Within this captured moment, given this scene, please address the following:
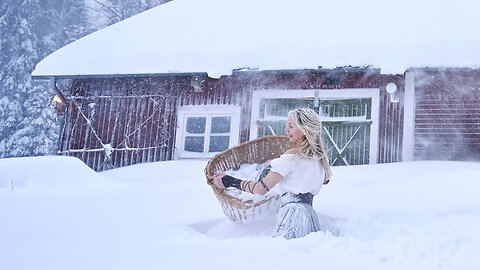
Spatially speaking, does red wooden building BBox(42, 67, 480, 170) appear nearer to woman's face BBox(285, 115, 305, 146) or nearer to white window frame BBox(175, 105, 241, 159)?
white window frame BBox(175, 105, 241, 159)

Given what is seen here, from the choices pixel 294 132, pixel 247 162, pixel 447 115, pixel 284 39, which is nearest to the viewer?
pixel 294 132

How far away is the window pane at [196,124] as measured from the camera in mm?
9312

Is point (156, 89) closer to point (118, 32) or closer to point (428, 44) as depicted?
point (118, 32)

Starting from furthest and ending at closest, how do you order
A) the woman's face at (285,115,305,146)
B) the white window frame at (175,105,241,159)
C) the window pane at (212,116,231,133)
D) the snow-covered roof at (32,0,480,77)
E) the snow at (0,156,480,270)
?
the window pane at (212,116,231,133)
the white window frame at (175,105,241,159)
the snow-covered roof at (32,0,480,77)
the woman's face at (285,115,305,146)
the snow at (0,156,480,270)

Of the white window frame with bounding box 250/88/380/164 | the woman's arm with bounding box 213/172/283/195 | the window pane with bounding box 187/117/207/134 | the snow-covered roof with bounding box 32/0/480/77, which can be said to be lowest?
the woman's arm with bounding box 213/172/283/195

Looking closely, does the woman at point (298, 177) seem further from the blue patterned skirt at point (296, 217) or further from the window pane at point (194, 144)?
the window pane at point (194, 144)

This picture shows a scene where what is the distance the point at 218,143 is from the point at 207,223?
491 cm

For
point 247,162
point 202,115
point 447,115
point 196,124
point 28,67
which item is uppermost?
point 28,67

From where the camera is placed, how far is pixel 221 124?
30.2 feet

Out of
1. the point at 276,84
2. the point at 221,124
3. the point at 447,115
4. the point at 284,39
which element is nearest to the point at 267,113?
the point at 276,84

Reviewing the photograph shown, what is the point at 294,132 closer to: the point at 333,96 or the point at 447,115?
the point at 333,96

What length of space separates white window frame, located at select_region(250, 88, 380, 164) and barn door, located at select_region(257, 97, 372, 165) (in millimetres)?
85

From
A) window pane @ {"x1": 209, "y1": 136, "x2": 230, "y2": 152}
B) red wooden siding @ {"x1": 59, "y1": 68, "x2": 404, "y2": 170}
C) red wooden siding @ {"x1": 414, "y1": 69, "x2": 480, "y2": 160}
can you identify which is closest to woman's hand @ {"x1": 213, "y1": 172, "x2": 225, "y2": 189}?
red wooden siding @ {"x1": 59, "y1": 68, "x2": 404, "y2": 170}

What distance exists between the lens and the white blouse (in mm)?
3422
